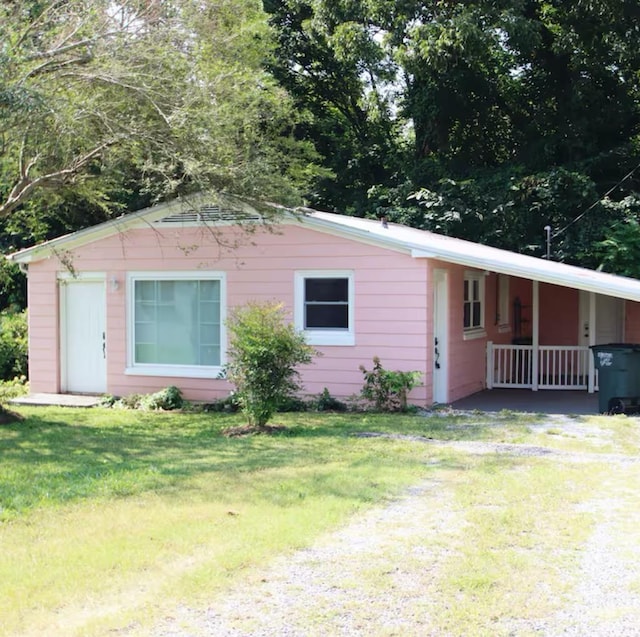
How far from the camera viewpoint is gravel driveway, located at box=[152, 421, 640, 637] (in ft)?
13.0

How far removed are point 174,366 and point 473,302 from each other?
5735 mm

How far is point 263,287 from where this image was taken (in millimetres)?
13422

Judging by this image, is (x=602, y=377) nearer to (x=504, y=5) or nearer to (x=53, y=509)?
(x=53, y=509)

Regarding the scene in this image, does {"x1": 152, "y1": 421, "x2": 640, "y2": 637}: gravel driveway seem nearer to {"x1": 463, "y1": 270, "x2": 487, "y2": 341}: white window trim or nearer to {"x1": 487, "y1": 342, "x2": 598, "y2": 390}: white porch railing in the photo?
{"x1": 463, "y1": 270, "x2": 487, "y2": 341}: white window trim

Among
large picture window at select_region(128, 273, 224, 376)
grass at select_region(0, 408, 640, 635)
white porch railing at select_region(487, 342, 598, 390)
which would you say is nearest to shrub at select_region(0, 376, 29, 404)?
large picture window at select_region(128, 273, 224, 376)

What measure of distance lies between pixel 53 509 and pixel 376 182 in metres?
19.4

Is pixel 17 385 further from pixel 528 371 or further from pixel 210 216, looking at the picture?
pixel 528 371

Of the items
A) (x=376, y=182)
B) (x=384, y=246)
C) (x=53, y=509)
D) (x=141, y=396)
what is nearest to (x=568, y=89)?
(x=376, y=182)

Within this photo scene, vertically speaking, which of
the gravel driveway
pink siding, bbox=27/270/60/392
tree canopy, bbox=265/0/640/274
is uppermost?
tree canopy, bbox=265/0/640/274

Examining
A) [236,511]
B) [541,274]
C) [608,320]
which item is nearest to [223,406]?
[541,274]

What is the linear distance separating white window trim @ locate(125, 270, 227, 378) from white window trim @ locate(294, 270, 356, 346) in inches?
53.0

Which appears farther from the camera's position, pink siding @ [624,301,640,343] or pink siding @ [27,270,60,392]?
pink siding @ [624,301,640,343]

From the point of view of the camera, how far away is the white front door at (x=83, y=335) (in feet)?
48.1

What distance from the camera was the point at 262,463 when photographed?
8008mm
